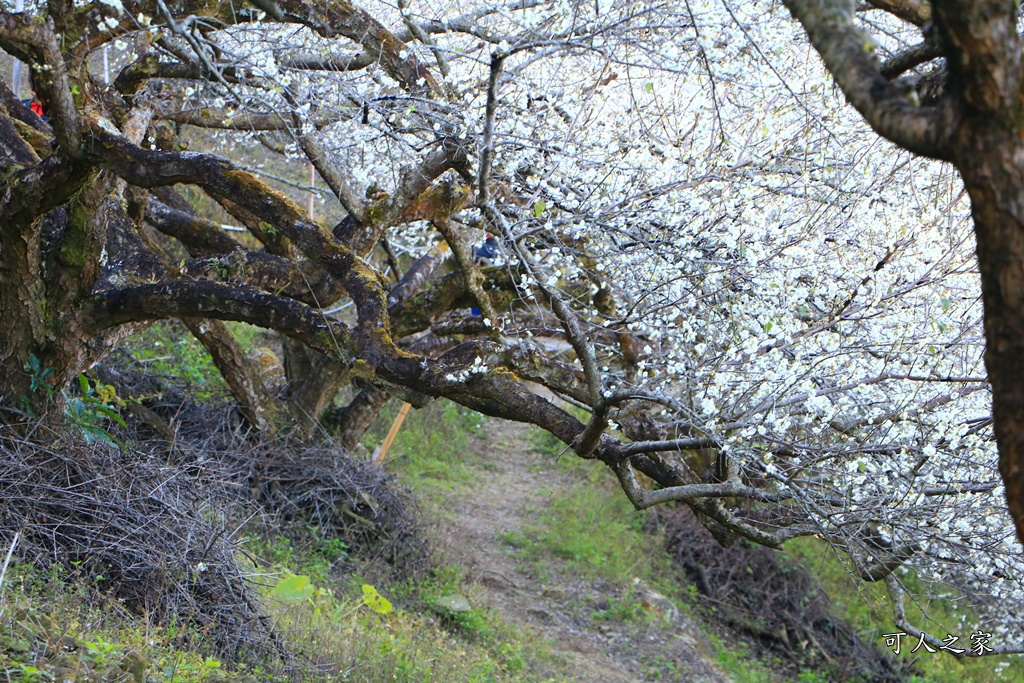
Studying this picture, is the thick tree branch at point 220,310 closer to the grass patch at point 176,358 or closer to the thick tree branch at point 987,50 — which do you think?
the grass patch at point 176,358

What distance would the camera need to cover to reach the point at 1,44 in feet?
15.4

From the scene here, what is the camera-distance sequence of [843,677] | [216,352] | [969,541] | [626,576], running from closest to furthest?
1. [969,541]
2. [216,352]
3. [843,677]
4. [626,576]

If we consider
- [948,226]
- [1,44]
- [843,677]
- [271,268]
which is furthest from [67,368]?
[843,677]

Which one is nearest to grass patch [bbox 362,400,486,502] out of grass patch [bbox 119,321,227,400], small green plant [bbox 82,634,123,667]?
grass patch [bbox 119,321,227,400]

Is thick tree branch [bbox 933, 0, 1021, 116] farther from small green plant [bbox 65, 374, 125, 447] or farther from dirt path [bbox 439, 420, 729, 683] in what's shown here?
dirt path [bbox 439, 420, 729, 683]

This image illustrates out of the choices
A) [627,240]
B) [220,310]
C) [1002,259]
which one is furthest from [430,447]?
[1002,259]

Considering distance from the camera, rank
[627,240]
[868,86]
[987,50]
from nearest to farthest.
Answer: [987,50]
[868,86]
[627,240]

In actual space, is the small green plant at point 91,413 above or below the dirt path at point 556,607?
above

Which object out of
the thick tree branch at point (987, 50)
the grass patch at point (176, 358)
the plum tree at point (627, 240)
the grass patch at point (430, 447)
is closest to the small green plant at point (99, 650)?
the plum tree at point (627, 240)

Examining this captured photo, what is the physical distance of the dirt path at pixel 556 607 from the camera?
7.89 meters

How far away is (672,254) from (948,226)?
1.54 metres

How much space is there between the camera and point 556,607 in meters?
8.89

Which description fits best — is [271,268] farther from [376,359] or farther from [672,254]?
[672,254]

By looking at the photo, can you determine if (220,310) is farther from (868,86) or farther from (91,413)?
(868,86)
